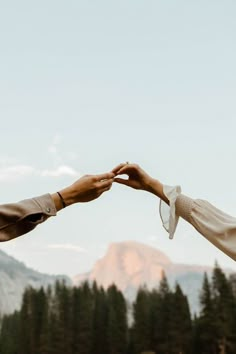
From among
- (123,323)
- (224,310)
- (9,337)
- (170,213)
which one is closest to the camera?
(170,213)

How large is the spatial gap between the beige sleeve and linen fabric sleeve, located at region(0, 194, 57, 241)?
576 millimetres

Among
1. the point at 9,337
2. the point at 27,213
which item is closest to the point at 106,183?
the point at 27,213

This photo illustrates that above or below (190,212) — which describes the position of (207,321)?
above

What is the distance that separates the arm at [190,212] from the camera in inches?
70.3

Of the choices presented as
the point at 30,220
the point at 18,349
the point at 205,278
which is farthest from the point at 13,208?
the point at 18,349

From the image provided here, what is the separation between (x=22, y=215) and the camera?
1.47 meters

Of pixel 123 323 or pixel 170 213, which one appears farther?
pixel 123 323

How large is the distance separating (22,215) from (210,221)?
0.70 meters

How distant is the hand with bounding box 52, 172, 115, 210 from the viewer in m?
1.73

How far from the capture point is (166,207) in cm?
218

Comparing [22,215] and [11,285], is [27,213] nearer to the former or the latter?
[22,215]

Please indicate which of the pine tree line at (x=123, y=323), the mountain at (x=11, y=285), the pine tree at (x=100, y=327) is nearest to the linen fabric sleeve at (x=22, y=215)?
the pine tree line at (x=123, y=323)

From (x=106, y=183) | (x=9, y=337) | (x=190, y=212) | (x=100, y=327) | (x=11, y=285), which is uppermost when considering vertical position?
(x=11, y=285)

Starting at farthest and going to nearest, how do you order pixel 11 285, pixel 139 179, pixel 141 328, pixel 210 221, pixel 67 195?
1. pixel 11 285
2. pixel 141 328
3. pixel 139 179
4. pixel 210 221
5. pixel 67 195
